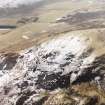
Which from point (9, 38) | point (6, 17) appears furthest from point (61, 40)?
point (6, 17)

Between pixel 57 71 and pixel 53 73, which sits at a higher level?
pixel 57 71

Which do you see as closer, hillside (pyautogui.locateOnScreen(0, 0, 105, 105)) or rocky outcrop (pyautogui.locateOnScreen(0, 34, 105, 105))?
hillside (pyautogui.locateOnScreen(0, 0, 105, 105))

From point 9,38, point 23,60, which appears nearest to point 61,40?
point 23,60

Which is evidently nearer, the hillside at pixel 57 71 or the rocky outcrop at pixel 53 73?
the hillside at pixel 57 71

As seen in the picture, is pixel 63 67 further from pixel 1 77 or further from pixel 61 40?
pixel 1 77

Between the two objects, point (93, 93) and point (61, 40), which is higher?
point (61, 40)

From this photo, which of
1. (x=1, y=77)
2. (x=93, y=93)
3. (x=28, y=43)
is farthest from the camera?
(x=28, y=43)

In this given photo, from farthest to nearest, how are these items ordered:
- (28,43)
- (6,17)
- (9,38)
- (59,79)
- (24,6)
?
1. (24,6)
2. (6,17)
3. (9,38)
4. (28,43)
5. (59,79)

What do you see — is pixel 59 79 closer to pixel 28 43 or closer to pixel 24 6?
pixel 28 43

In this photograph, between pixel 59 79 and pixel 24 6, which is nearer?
pixel 59 79
